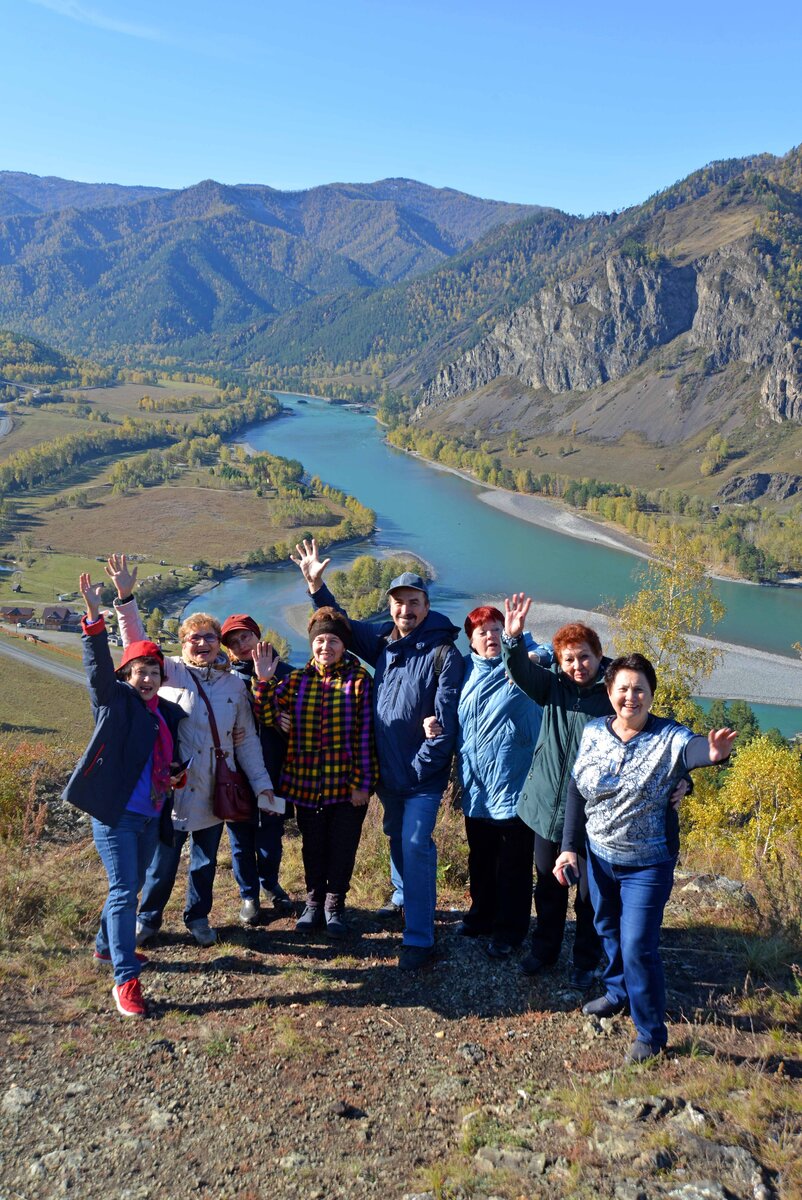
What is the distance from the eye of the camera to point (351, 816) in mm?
5133

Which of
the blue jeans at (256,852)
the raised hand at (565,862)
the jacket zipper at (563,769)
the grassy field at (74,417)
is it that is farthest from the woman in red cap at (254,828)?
the grassy field at (74,417)

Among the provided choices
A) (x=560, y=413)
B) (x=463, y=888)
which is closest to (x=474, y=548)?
(x=463, y=888)

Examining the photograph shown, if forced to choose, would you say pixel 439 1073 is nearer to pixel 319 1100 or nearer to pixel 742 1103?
pixel 319 1100

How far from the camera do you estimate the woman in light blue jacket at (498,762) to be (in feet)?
15.9

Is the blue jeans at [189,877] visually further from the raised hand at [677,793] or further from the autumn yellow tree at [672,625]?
the autumn yellow tree at [672,625]

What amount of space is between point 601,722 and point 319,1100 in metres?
2.15

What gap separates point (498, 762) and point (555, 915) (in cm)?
91

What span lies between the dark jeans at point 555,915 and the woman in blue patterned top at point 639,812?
0.60m

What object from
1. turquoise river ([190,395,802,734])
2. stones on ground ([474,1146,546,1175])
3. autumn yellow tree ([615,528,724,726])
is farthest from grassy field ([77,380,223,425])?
stones on ground ([474,1146,546,1175])

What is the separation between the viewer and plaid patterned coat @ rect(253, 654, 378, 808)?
503 cm

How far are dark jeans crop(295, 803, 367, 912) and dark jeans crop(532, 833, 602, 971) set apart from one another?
114 centimetres

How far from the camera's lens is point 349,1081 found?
386 centimetres

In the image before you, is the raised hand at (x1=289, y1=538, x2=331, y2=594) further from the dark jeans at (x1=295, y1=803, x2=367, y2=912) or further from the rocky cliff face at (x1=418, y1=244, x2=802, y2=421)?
the rocky cliff face at (x1=418, y1=244, x2=802, y2=421)

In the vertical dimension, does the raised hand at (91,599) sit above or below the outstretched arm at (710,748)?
above
